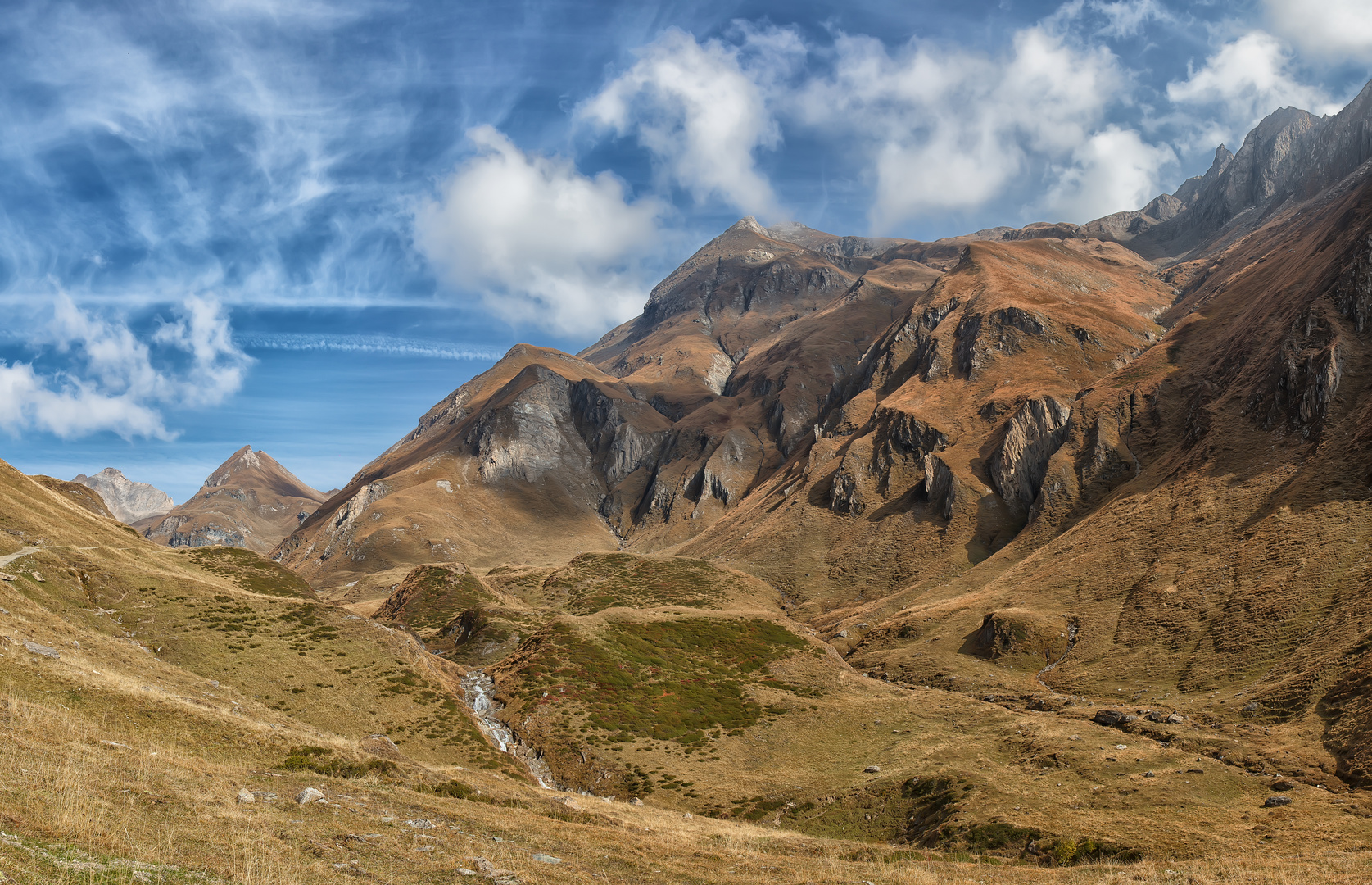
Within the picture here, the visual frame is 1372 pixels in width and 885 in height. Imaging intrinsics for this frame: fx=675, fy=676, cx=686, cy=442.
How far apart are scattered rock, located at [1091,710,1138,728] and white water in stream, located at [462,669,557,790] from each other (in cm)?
5726

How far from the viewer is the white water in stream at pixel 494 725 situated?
206 feet

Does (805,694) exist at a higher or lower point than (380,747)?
lower

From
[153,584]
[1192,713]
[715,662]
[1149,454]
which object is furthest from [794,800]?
[1149,454]

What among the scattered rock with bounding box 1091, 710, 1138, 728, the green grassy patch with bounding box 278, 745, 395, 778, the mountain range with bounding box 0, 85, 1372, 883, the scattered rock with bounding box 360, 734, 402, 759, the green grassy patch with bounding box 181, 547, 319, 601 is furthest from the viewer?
the green grassy patch with bounding box 181, 547, 319, 601

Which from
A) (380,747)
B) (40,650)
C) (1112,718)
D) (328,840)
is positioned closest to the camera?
(328,840)

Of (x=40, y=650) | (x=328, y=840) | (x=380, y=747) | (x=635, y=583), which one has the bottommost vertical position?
(x=380, y=747)

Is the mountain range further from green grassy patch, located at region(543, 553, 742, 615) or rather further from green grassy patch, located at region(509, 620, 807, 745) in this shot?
green grassy patch, located at region(543, 553, 742, 615)

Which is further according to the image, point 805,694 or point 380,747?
point 805,694

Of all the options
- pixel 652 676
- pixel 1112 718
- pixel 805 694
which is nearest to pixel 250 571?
pixel 652 676

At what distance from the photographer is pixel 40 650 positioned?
35.3 metres

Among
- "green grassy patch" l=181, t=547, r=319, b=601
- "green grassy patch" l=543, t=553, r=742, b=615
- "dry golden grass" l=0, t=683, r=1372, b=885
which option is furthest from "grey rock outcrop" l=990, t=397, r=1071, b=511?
"green grassy patch" l=181, t=547, r=319, b=601

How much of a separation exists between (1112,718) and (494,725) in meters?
65.3

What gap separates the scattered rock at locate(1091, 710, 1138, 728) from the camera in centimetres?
7031

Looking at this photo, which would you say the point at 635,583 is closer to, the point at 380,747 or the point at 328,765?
the point at 380,747
